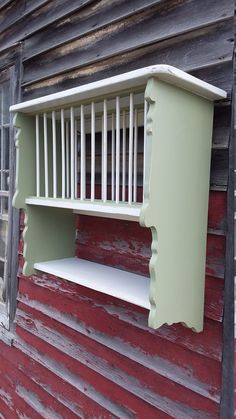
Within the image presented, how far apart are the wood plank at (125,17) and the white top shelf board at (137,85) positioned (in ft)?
0.81

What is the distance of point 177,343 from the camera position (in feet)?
4.30

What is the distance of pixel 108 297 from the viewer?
1602 mm

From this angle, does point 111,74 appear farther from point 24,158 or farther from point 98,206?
point 98,206

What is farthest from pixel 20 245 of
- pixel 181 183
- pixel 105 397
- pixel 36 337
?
pixel 181 183

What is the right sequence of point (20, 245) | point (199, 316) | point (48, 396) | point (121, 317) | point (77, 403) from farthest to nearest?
point (20, 245) → point (48, 396) → point (77, 403) → point (121, 317) → point (199, 316)

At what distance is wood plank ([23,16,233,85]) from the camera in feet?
3.86

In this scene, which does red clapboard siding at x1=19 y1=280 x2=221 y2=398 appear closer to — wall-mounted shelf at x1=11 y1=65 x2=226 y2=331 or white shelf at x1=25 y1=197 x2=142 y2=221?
wall-mounted shelf at x1=11 y1=65 x2=226 y2=331

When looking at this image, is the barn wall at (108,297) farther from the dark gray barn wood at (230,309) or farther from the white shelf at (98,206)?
the white shelf at (98,206)

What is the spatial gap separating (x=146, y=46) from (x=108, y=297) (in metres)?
0.99

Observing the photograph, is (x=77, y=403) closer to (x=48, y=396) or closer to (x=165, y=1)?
(x=48, y=396)

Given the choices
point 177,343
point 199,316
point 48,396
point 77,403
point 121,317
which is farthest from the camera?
point 48,396

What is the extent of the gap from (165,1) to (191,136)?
0.56 metres

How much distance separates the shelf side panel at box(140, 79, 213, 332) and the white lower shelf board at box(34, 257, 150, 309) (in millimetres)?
97

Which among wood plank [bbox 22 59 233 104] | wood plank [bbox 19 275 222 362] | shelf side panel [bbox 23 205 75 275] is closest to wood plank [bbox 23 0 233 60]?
wood plank [bbox 22 59 233 104]
